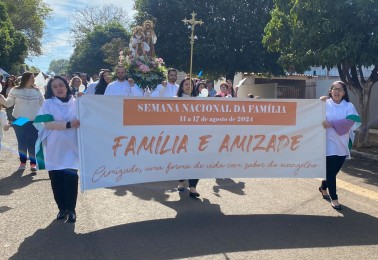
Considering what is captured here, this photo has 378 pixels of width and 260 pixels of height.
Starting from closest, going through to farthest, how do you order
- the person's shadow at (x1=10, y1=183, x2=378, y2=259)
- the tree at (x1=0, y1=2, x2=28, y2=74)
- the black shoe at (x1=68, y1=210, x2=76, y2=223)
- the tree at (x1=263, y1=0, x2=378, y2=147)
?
1. the person's shadow at (x1=10, y1=183, x2=378, y2=259)
2. the black shoe at (x1=68, y1=210, x2=76, y2=223)
3. the tree at (x1=263, y1=0, x2=378, y2=147)
4. the tree at (x1=0, y1=2, x2=28, y2=74)

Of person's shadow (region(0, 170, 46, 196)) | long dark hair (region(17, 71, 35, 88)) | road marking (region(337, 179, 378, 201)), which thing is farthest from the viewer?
long dark hair (region(17, 71, 35, 88))

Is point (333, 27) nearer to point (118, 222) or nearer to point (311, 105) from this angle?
point (311, 105)

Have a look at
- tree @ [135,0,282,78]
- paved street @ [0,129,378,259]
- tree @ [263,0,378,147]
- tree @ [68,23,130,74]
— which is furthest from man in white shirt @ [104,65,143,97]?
tree @ [68,23,130,74]

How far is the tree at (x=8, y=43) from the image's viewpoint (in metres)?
31.9

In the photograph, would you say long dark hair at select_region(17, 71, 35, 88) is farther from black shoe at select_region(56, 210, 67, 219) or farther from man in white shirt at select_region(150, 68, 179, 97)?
black shoe at select_region(56, 210, 67, 219)

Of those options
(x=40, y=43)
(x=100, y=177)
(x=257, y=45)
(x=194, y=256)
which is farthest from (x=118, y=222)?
(x=40, y=43)

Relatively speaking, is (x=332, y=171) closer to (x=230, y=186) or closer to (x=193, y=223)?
(x=230, y=186)

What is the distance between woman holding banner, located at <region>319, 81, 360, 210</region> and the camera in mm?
5801

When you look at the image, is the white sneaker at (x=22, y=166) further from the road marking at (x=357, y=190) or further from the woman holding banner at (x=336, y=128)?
the road marking at (x=357, y=190)

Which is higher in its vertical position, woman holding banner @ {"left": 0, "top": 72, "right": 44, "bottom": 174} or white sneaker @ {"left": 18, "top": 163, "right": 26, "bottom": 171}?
woman holding banner @ {"left": 0, "top": 72, "right": 44, "bottom": 174}

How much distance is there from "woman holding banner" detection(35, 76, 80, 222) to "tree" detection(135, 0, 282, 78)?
18932 mm

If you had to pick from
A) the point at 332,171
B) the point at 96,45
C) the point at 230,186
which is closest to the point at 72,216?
the point at 230,186

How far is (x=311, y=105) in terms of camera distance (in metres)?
5.83

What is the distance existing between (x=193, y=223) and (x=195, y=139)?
1.03 meters
